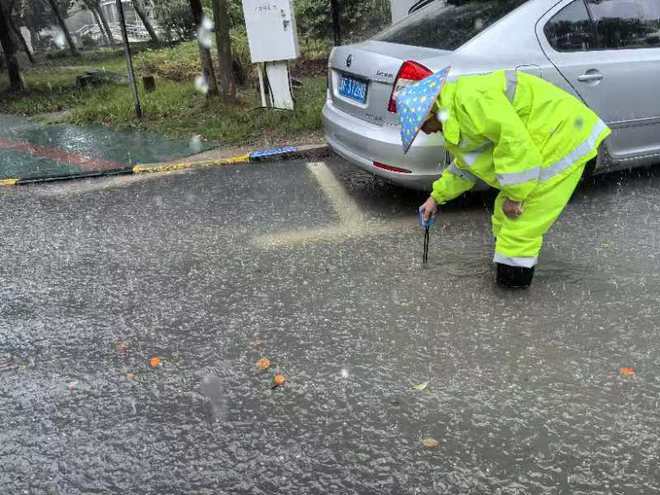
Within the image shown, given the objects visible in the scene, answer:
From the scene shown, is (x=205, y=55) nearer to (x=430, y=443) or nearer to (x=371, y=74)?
(x=371, y=74)

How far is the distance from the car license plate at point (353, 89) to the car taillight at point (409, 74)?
384 millimetres

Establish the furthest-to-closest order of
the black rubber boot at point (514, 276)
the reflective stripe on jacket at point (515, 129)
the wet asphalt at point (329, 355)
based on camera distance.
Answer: the black rubber boot at point (514, 276), the reflective stripe on jacket at point (515, 129), the wet asphalt at point (329, 355)

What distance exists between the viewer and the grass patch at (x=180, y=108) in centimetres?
760

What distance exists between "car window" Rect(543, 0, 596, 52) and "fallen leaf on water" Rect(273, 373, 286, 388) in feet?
10.4

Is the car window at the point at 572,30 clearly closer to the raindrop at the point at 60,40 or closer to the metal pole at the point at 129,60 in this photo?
the metal pole at the point at 129,60

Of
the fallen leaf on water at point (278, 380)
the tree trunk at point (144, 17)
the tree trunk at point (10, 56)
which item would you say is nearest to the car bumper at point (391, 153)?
the fallen leaf on water at point (278, 380)

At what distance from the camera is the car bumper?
4316 mm

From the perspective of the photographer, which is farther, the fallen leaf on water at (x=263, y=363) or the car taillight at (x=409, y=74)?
the car taillight at (x=409, y=74)

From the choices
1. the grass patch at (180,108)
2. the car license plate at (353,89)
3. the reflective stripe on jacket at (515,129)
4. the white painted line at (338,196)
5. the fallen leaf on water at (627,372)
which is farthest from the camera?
the grass patch at (180,108)

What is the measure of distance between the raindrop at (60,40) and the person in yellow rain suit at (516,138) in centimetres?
3360

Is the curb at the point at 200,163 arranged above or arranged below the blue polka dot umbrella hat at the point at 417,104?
below

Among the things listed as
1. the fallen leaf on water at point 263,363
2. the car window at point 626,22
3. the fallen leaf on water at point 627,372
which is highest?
the car window at point 626,22

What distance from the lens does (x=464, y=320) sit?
3307mm

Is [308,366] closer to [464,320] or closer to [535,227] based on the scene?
[464,320]
